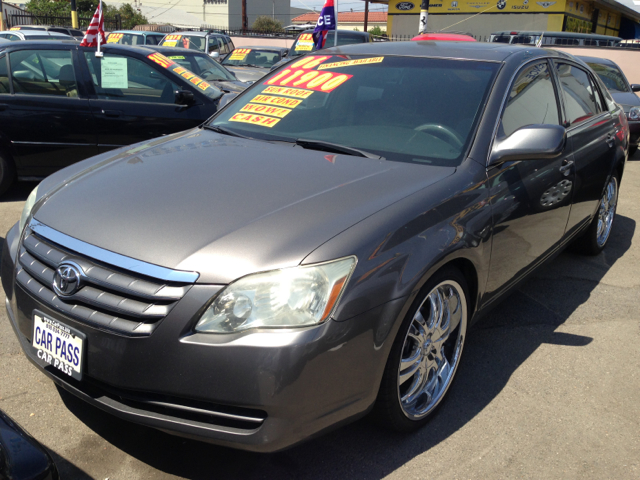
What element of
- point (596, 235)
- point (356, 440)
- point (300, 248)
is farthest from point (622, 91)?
point (300, 248)

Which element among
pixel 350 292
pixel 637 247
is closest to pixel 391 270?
pixel 350 292

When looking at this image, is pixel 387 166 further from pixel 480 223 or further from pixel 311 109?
pixel 311 109

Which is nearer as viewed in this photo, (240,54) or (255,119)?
(255,119)

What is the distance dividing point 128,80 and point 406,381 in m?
5.03

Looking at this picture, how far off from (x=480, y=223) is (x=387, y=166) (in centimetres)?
49

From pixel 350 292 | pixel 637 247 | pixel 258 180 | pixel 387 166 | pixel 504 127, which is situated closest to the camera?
pixel 350 292

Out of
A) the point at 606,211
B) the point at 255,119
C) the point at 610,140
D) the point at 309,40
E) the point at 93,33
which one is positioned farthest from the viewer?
the point at 309,40

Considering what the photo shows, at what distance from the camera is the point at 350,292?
2053 millimetres

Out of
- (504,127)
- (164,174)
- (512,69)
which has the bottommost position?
(164,174)

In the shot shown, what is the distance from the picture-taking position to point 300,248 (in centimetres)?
208

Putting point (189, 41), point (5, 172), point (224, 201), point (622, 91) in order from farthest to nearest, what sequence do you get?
point (189, 41) → point (622, 91) → point (5, 172) → point (224, 201)

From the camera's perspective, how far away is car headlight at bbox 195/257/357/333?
78.0 inches

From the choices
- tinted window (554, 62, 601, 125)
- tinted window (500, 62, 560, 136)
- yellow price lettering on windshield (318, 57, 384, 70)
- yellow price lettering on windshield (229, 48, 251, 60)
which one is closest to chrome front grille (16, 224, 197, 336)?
tinted window (500, 62, 560, 136)

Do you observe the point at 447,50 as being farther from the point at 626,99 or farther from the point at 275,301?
the point at 626,99
